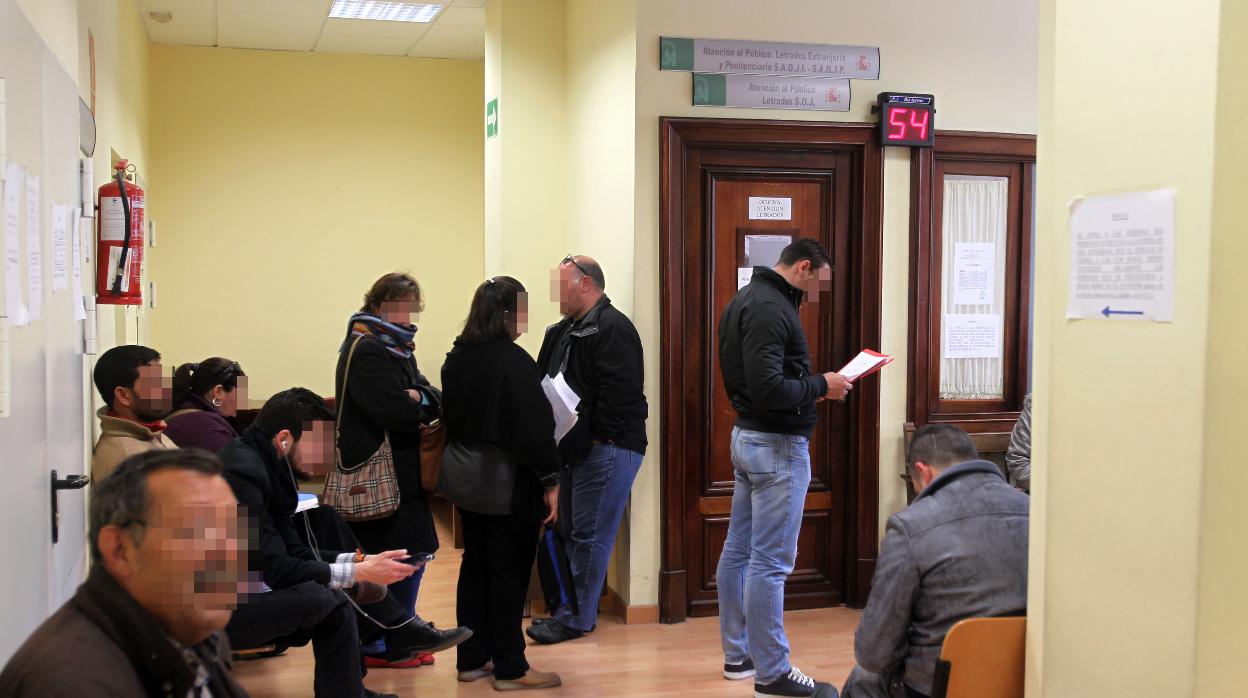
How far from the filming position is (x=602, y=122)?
5145 millimetres

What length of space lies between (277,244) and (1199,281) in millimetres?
6826

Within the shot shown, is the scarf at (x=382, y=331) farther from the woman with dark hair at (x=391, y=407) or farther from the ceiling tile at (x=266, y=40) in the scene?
the ceiling tile at (x=266, y=40)

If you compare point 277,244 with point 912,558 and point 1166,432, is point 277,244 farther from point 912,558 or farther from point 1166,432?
point 1166,432

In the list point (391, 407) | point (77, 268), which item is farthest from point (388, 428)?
point (77, 268)

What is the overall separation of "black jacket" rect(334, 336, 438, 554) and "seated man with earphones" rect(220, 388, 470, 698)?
47 cm

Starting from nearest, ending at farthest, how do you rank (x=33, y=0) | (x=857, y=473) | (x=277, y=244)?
(x=33, y=0) → (x=857, y=473) → (x=277, y=244)

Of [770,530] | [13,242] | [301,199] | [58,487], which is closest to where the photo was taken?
[13,242]

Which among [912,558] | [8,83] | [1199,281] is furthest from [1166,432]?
[8,83]

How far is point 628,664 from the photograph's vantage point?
4355mm

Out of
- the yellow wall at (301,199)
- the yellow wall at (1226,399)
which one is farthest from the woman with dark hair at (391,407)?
the yellow wall at (301,199)

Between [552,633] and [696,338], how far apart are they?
1.40 meters

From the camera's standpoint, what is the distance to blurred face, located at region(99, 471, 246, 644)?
1.47 m

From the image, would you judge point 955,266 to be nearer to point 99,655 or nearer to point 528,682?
point 528,682

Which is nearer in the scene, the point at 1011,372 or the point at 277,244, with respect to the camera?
the point at 1011,372
